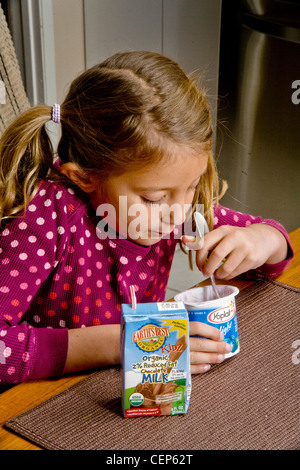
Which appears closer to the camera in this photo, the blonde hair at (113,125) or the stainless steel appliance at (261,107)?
the blonde hair at (113,125)

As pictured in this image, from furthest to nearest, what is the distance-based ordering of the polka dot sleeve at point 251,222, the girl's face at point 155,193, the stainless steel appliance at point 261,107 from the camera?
the stainless steel appliance at point 261,107 → the polka dot sleeve at point 251,222 → the girl's face at point 155,193

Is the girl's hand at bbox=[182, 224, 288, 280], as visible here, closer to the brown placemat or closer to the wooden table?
the brown placemat

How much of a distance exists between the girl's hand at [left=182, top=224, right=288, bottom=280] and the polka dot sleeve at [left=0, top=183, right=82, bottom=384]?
0.73 ft

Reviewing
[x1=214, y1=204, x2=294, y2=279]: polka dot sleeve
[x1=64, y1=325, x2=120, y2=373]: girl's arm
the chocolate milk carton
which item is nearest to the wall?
[x1=214, y1=204, x2=294, y2=279]: polka dot sleeve

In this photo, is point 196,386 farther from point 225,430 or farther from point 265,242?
point 265,242

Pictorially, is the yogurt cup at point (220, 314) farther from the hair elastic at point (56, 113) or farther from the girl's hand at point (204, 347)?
the hair elastic at point (56, 113)

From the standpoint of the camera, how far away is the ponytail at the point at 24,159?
101 cm

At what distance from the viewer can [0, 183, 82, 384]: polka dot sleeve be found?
86cm

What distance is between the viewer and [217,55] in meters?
2.64

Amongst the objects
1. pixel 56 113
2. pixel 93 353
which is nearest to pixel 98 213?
pixel 56 113

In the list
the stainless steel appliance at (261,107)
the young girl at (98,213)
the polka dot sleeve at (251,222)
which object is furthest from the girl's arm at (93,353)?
the stainless steel appliance at (261,107)

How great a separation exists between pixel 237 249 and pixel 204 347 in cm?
26

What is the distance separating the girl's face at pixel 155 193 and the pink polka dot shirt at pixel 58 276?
8 centimetres
